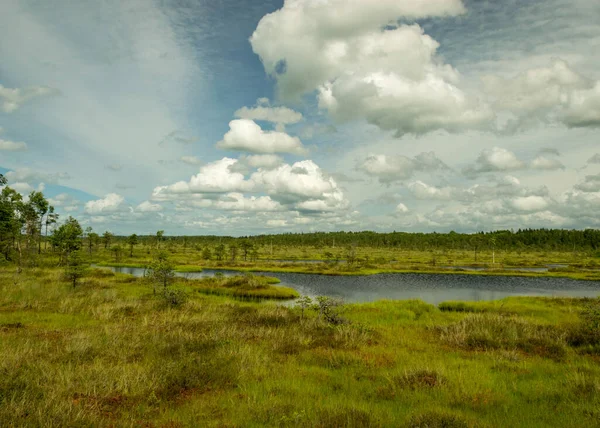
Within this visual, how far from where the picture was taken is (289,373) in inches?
499

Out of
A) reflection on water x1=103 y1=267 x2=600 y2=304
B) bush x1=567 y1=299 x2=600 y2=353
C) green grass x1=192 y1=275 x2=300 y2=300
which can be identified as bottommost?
reflection on water x1=103 y1=267 x2=600 y2=304

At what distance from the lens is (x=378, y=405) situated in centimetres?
986

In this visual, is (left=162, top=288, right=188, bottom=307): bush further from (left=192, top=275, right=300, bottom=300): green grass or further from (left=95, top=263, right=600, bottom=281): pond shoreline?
(left=95, top=263, right=600, bottom=281): pond shoreline

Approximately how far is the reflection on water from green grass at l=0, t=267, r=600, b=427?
25.3 m

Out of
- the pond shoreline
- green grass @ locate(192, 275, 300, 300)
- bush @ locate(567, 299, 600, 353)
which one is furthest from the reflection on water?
bush @ locate(567, 299, 600, 353)

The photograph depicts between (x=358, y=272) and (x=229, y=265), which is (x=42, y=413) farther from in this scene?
(x=229, y=265)

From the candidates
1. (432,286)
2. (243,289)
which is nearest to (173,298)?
(243,289)

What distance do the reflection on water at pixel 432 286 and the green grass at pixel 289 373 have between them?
2525 cm

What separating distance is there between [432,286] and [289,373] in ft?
169

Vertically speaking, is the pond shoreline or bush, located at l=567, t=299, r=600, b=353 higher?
bush, located at l=567, t=299, r=600, b=353

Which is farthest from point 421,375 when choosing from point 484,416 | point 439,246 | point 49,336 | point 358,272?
point 439,246

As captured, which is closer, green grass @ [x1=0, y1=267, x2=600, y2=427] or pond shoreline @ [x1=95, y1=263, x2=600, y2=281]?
green grass @ [x1=0, y1=267, x2=600, y2=427]

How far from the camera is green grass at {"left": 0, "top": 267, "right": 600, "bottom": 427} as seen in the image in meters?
8.98

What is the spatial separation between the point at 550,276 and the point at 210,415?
82.5 metres
